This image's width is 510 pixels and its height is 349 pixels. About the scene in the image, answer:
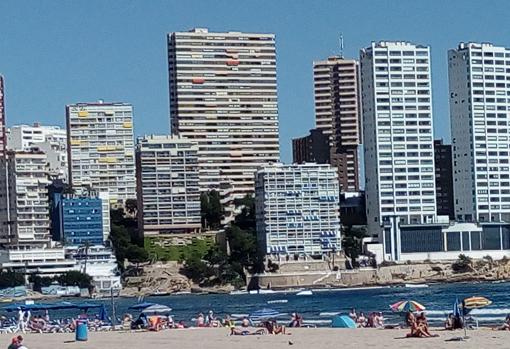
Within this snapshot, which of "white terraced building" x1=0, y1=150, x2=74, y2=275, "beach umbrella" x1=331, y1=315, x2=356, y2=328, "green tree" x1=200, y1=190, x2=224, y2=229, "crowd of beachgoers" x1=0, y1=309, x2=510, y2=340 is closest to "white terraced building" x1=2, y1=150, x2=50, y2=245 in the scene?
"white terraced building" x1=0, y1=150, x2=74, y2=275

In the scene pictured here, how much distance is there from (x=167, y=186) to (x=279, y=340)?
12611 cm

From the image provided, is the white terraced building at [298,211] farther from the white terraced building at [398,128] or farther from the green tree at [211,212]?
the green tree at [211,212]

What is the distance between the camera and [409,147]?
16525cm

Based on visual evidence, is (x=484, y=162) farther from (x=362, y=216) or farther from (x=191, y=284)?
(x=191, y=284)

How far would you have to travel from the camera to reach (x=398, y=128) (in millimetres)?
165750

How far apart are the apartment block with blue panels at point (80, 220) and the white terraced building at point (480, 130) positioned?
45.9 m

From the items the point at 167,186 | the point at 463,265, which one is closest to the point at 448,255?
the point at 463,265

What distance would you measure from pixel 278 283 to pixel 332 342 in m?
113

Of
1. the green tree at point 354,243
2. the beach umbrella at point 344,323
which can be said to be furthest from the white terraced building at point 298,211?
the beach umbrella at point 344,323

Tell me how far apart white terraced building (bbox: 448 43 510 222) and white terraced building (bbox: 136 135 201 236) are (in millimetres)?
34278

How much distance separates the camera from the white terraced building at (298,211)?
161125 mm

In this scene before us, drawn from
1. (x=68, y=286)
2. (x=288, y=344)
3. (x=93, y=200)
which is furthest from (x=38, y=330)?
(x=93, y=200)

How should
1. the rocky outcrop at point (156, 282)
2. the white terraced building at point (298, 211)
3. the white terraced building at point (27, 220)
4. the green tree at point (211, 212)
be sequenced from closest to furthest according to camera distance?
the rocky outcrop at point (156, 282)
the white terraced building at point (27, 220)
the white terraced building at point (298, 211)
the green tree at point (211, 212)

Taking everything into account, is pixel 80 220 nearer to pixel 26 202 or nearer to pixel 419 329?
pixel 26 202
